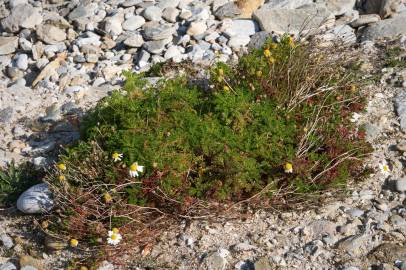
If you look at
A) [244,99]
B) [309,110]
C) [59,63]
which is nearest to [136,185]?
[244,99]

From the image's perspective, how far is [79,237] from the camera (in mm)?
5227

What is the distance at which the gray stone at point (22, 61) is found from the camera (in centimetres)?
812

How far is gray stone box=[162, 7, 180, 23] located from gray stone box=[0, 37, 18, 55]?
220 cm

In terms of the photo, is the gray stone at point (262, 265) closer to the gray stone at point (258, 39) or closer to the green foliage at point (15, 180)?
the green foliage at point (15, 180)

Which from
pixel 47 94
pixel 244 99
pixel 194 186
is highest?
pixel 244 99

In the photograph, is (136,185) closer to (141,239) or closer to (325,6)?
(141,239)

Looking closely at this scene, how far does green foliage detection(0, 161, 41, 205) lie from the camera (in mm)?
5938

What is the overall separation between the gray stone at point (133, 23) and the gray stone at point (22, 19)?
4.37 feet

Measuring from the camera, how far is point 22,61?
A: 8148 millimetres

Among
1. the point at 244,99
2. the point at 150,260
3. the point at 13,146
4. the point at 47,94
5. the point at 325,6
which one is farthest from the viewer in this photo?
the point at 325,6

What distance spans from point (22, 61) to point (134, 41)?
161 centimetres

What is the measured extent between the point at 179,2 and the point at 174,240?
4498 mm

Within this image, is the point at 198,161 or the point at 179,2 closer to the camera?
the point at 198,161

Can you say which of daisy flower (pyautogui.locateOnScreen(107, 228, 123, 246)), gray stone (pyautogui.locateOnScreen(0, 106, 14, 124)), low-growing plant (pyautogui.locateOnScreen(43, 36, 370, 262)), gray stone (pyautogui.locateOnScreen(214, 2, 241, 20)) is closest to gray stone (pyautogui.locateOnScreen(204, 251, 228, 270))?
low-growing plant (pyautogui.locateOnScreen(43, 36, 370, 262))
